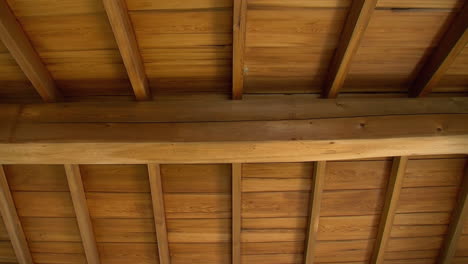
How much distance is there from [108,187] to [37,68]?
2.75ft

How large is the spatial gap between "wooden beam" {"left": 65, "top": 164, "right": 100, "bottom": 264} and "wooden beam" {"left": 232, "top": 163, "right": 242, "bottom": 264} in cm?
93

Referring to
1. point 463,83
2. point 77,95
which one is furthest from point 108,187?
point 463,83

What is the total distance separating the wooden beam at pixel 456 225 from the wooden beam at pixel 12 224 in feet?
9.30

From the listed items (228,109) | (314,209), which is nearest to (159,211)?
(228,109)

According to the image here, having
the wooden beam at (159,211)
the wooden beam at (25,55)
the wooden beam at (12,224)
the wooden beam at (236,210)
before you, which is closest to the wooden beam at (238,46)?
the wooden beam at (236,210)

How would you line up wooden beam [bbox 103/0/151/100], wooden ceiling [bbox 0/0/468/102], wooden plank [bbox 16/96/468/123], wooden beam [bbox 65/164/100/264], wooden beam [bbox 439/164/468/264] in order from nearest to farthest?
wooden beam [bbox 103/0/151/100] < wooden ceiling [bbox 0/0/468/102] < wooden plank [bbox 16/96/468/123] < wooden beam [bbox 65/164/100/264] < wooden beam [bbox 439/164/468/264]

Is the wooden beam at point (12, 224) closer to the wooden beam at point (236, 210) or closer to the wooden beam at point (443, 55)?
A: the wooden beam at point (236, 210)

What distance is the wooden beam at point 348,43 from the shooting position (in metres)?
1.67

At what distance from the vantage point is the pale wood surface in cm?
221

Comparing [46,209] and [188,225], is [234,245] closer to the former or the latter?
[188,225]

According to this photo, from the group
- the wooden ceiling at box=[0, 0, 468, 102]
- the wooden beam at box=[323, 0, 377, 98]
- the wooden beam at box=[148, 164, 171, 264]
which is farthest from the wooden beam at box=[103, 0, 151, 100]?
the wooden beam at box=[323, 0, 377, 98]

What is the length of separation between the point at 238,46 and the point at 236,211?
1.08 meters

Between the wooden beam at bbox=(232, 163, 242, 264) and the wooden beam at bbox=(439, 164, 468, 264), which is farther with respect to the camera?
the wooden beam at bbox=(439, 164, 468, 264)

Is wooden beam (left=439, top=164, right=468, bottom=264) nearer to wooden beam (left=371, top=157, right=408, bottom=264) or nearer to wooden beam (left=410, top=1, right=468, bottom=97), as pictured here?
wooden beam (left=371, top=157, right=408, bottom=264)
